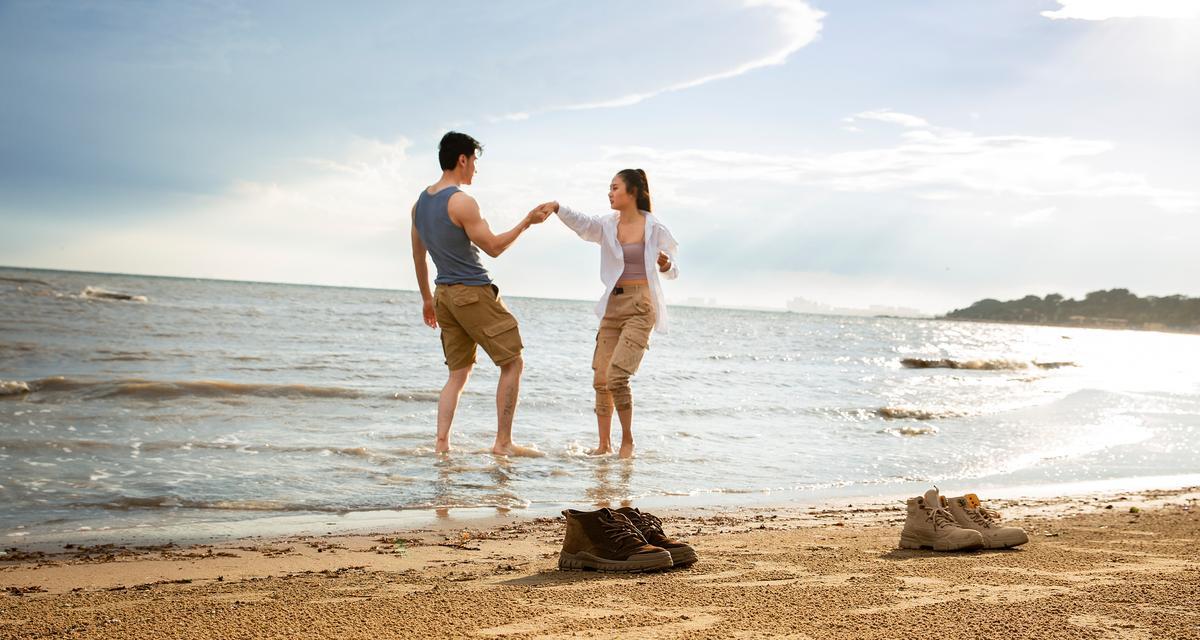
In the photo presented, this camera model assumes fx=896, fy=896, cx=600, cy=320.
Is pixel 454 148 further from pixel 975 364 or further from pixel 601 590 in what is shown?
pixel 975 364

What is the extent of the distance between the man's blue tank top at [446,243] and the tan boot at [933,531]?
3.60m

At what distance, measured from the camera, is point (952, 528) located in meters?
4.05

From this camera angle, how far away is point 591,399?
11.8m

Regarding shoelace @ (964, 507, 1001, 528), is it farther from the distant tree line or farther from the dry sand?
the distant tree line

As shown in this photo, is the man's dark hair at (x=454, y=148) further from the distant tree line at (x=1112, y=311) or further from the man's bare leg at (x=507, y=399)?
the distant tree line at (x=1112, y=311)

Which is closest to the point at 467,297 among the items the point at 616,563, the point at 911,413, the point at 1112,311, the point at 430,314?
the point at 430,314

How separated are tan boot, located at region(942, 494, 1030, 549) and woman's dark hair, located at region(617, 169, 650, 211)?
3.67m

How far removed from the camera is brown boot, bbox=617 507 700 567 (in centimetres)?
358

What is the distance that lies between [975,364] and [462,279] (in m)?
25.4

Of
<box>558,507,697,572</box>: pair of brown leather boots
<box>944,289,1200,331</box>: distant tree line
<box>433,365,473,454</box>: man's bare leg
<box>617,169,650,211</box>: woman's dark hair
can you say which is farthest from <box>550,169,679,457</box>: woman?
<box>944,289,1200,331</box>: distant tree line

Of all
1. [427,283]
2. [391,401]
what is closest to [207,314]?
[391,401]

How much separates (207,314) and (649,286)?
24265 mm

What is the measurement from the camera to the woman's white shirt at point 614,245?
7.05 m

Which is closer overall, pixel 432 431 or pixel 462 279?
pixel 462 279
